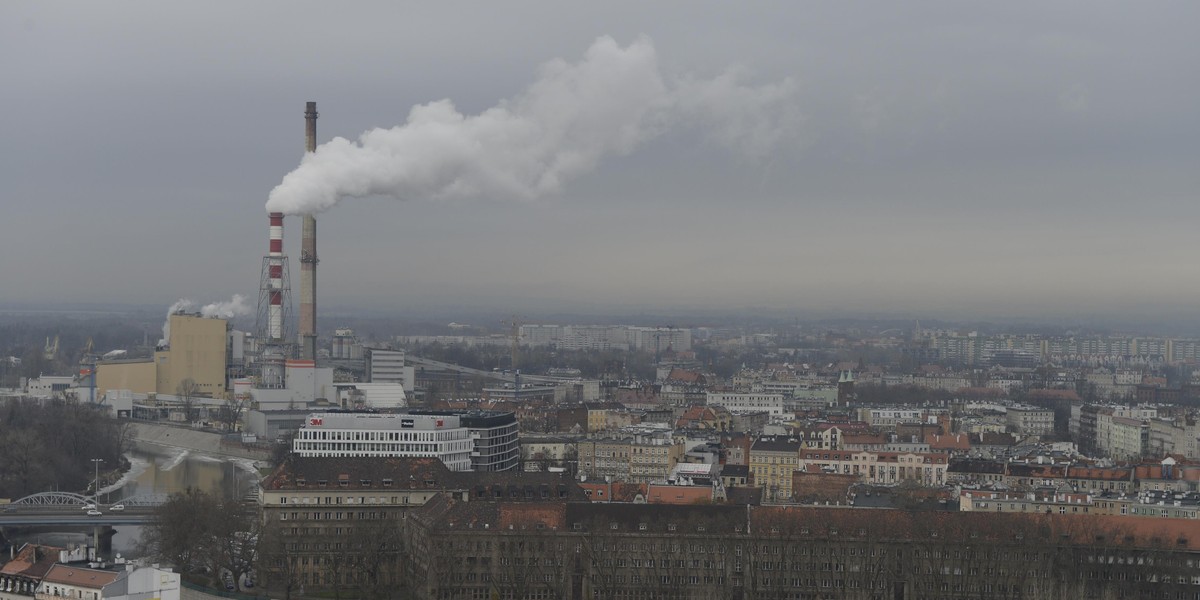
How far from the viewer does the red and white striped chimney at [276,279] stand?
286ft

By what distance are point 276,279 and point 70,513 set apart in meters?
45.0

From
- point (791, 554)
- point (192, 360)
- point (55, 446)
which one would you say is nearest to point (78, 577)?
point (791, 554)

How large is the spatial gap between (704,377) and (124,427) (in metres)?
51.2

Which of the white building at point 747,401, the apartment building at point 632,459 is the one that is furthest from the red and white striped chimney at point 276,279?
the apartment building at point 632,459

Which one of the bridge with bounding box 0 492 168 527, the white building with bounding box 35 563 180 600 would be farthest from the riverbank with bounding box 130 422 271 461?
the white building with bounding box 35 563 180 600

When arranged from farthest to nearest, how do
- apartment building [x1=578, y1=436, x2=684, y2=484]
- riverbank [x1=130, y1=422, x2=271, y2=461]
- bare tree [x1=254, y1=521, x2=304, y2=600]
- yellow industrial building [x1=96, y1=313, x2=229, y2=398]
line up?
yellow industrial building [x1=96, y1=313, x2=229, y2=398] → riverbank [x1=130, y1=422, x2=271, y2=461] → apartment building [x1=578, y1=436, x2=684, y2=484] → bare tree [x1=254, y1=521, x2=304, y2=600]

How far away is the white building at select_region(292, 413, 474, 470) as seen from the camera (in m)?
50.6

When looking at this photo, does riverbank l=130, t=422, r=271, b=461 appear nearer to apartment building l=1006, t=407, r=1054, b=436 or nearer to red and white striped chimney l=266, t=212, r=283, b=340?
red and white striped chimney l=266, t=212, r=283, b=340

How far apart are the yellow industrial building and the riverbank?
27.1 ft

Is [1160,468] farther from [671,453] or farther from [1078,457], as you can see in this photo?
[671,453]

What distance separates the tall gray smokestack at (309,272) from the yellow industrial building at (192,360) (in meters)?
5.56

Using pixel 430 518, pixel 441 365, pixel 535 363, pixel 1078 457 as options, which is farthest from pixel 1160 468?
pixel 535 363

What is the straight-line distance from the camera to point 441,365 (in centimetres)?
13412

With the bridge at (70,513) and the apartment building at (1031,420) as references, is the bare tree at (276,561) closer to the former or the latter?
the bridge at (70,513)
